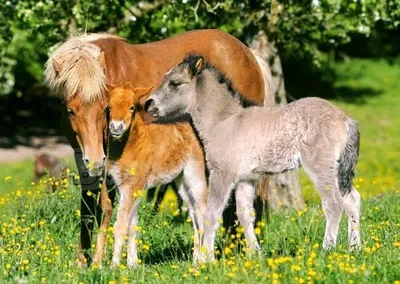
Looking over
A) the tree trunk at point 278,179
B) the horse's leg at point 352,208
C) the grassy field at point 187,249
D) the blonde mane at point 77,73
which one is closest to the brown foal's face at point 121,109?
the blonde mane at point 77,73

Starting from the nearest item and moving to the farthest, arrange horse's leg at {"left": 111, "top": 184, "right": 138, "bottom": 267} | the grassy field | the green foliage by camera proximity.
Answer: the grassy field < horse's leg at {"left": 111, "top": 184, "right": 138, "bottom": 267} < the green foliage

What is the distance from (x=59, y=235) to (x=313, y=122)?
3.37 m

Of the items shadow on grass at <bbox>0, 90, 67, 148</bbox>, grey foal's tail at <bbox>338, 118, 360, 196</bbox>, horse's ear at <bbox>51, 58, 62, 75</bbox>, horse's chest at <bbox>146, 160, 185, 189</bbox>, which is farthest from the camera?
shadow on grass at <bbox>0, 90, 67, 148</bbox>

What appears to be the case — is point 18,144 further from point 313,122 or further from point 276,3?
point 313,122

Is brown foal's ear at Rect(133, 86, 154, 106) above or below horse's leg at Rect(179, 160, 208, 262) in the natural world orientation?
above

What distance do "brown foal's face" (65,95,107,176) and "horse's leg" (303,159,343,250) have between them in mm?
1736

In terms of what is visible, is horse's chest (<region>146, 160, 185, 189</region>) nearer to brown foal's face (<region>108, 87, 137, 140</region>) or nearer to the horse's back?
brown foal's face (<region>108, 87, 137, 140</region>)

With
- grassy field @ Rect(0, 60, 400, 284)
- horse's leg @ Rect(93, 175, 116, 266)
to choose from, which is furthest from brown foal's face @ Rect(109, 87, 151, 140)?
grassy field @ Rect(0, 60, 400, 284)

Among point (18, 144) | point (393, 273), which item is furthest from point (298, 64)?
point (393, 273)

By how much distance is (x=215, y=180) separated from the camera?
782 centimetres

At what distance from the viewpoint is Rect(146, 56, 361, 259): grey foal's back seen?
24.8 feet

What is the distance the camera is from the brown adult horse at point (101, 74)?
306 inches

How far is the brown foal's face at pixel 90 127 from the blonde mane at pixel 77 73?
0.06 metres

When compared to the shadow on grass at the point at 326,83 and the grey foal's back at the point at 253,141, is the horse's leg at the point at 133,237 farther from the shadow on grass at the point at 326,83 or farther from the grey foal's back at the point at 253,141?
the shadow on grass at the point at 326,83
